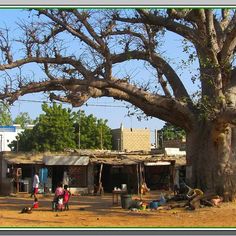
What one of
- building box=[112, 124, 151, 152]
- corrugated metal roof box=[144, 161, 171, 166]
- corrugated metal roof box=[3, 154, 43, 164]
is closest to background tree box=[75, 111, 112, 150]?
building box=[112, 124, 151, 152]

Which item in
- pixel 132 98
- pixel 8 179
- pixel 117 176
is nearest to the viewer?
pixel 132 98

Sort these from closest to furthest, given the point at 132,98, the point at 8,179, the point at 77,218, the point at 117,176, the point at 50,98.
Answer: the point at 77,218 < the point at 50,98 < the point at 132,98 < the point at 8,179 < the point at 117,176

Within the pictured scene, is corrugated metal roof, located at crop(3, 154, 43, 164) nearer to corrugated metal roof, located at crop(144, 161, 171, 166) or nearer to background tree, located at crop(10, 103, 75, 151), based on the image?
corrugated metal roof, located at crop(144, 161, 171, 166)

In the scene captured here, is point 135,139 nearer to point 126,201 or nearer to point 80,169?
point 80,169

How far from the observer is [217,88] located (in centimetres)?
1630

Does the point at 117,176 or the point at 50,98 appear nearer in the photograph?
the point at 50,98

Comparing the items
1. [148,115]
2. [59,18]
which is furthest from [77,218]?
[59,18]

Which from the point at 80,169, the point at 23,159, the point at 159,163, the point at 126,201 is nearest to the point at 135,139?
the point at 159,163

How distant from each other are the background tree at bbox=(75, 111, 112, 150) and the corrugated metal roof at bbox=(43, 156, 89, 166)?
1351 cm

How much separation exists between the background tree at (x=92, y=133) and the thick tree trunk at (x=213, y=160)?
2430cm

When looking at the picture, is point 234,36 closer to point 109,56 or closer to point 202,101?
point 202,101

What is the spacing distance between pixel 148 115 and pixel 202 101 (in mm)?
2384

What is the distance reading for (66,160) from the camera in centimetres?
2834

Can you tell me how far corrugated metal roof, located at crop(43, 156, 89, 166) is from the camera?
1107 inches
